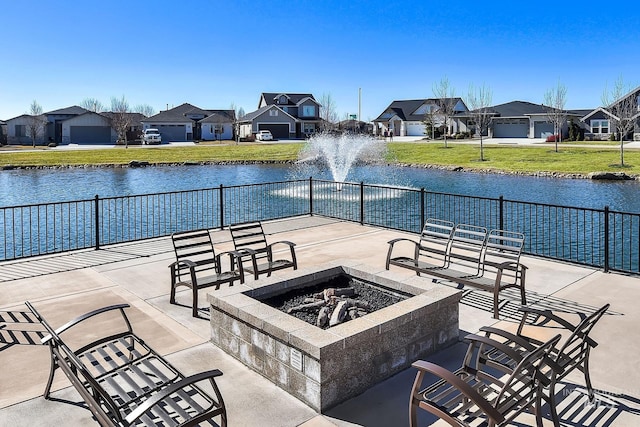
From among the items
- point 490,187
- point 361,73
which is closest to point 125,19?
point 490,187

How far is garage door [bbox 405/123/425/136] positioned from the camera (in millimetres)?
81625

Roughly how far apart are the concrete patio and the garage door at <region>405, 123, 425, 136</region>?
7230 cm

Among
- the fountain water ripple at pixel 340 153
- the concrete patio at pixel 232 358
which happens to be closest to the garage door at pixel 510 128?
the fountain water ripple at pixel 340 153

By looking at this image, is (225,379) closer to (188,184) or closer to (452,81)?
(188,184)

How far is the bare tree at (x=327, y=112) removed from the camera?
78.2 meters

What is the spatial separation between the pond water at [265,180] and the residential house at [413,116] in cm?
3380

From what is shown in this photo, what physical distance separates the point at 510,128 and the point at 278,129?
100 feet

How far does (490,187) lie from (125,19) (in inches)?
1082

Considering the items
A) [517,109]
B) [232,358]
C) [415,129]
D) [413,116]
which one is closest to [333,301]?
[232,358]

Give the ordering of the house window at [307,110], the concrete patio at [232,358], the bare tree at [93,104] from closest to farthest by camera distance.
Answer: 1. the concrete patio at [232,358]
2. the house window at [307,110]
3. the bare tree at [93,104]

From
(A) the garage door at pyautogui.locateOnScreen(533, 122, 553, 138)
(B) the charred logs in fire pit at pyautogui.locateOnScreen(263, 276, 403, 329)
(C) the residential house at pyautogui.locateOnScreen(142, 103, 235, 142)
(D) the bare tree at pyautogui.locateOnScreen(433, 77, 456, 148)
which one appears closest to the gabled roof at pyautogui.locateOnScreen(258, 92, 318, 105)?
(C) the residential house at pyautogui.locateOnScreen(142, 103, 235, 142)

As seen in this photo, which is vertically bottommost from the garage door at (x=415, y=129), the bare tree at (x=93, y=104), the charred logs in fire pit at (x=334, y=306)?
the charred logs in fire pit at (x=334, y=306)

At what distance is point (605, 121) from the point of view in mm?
61312

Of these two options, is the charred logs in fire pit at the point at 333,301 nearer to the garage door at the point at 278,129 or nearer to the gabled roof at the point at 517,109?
the gabled roof at the point at 517,109
